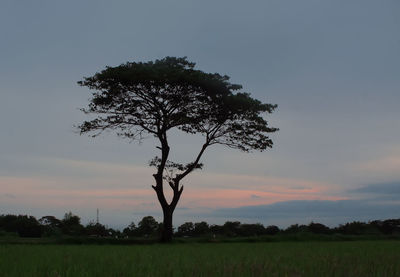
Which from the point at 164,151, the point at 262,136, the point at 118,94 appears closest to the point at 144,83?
the point at 118,94

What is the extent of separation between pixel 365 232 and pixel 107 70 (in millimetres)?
23393

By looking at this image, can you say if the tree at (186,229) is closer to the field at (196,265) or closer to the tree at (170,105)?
the tree at (170,105)

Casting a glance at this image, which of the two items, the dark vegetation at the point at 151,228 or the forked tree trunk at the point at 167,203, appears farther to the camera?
the dark vegetation at the point at 151,228

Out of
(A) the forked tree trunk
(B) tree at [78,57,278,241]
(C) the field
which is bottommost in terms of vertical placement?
(C) the field

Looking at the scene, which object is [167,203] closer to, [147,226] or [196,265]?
[147,226]

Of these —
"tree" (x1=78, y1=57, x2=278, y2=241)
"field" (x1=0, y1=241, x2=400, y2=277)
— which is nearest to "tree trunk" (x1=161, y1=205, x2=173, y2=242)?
"tree" (x1=78, y1=57, x2=278, y2=241)

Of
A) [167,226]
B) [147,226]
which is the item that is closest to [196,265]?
[167,226]

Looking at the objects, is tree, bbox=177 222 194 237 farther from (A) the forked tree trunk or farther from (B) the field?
(B) the field

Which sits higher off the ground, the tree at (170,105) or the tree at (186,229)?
the tree at (170,105)

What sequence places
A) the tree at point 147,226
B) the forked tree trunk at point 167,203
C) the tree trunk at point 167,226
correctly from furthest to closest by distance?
the tree at point 147,226, the forked tree trunk at point 167,203, the tree trunk at point 167,226

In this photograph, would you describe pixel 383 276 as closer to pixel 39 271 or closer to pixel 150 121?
pixel 39 271

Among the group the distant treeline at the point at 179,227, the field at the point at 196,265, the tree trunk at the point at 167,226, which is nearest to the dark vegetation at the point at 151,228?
the distant treeline at the point at 179,227

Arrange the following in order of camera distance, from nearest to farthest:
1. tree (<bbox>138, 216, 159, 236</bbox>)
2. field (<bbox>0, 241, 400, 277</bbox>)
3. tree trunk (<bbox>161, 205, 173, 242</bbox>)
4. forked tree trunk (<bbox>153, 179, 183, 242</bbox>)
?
field (<bbox>0, 241, 400, 277</bbox>)
tree trunk (<bbox>161, 205, 173, 242</bbox>)
forked tree trunk (<bbox>153, 179, 183, 242</bbox>)
tree (<bbox>138, 216, 159, 236</bbox>)

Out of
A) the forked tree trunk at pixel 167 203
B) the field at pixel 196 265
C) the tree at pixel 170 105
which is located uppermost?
the tree at pixel 170 105
